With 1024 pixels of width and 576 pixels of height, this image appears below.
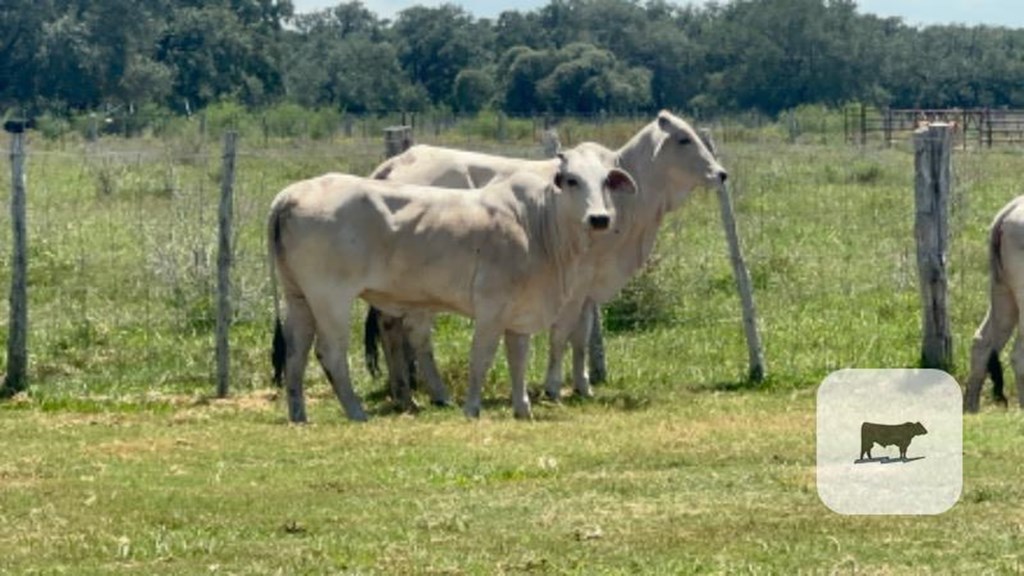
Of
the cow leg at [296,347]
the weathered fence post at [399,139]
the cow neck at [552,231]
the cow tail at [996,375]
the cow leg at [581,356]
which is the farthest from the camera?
the weathered fence post at [399,139]

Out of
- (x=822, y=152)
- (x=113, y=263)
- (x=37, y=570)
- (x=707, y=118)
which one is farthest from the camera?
(x=707, y=118)

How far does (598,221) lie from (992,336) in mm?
3156

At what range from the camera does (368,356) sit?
55.8 ft

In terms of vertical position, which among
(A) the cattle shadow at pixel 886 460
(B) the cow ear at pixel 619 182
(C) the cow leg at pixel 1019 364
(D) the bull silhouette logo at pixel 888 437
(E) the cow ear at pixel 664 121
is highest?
(E) the cow ear at pixel 664 121

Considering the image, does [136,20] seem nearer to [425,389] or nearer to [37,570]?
[425,389]

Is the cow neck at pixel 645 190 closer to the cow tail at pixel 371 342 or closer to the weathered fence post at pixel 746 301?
the weathered fence post at pixel 746 301

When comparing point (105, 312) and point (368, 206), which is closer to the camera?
point (368, 206)

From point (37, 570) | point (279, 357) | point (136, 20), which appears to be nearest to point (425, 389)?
point (279, 357)

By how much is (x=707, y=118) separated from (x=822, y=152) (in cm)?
2720

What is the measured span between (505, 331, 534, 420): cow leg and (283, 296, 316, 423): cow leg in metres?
1.43

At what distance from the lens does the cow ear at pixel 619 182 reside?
1578 centimetres

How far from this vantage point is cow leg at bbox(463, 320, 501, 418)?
50.4ft

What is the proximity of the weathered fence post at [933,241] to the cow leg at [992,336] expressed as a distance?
76.5 inches

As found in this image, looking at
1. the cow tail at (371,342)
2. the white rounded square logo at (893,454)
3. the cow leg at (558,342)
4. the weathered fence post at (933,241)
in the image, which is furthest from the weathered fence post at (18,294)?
the weathered fence post at (933,241)
